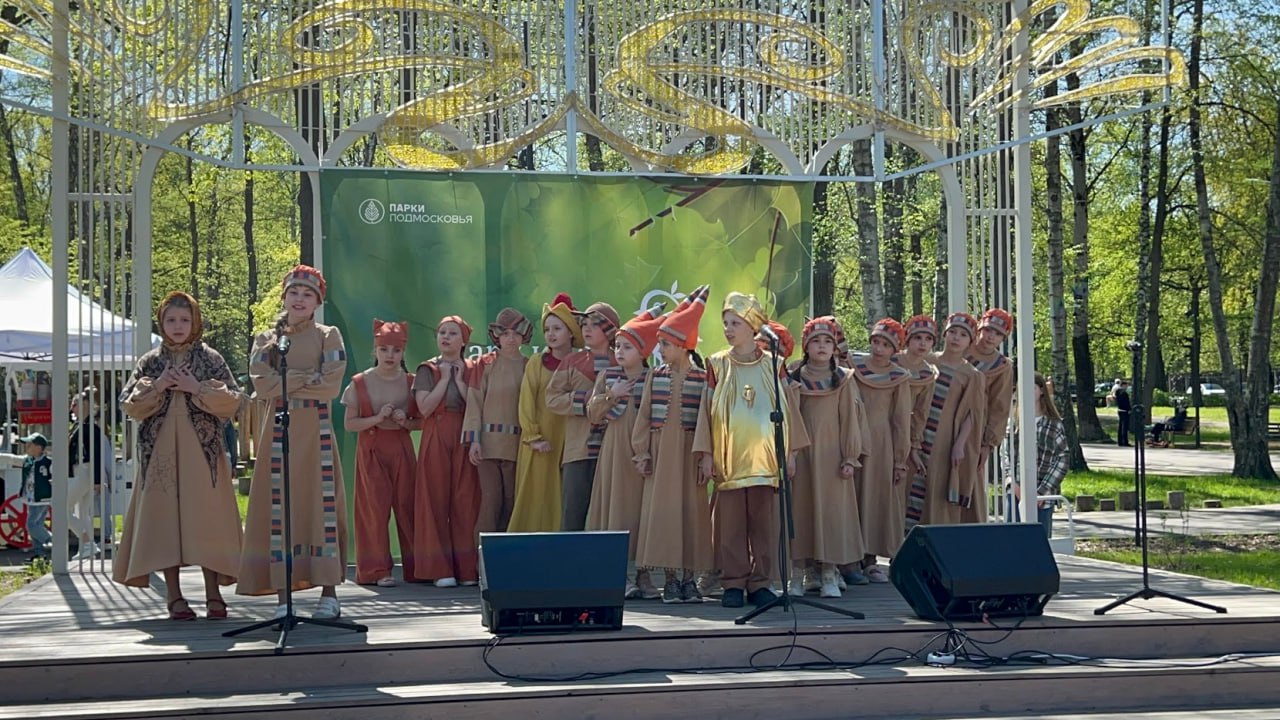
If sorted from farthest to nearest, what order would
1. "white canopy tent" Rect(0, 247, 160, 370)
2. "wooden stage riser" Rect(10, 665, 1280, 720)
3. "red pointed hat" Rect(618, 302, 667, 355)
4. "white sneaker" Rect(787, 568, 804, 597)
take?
"white canopy tent" Rect(0, 247, 160, 370) → "white sneaker" Rect(787, 568, 804, 597) → "red pointed hat" Rect(618, 302, 667, 355) → "wooden stage riser" Rect(10, 665, 1280, 720)

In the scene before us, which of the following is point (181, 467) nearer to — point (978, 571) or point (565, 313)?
point (565, 313)

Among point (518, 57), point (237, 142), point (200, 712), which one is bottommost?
point (200, 712)

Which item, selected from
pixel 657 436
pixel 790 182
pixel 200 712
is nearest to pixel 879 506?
pixel 657 436

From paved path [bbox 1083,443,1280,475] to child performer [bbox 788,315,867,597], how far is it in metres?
14.1

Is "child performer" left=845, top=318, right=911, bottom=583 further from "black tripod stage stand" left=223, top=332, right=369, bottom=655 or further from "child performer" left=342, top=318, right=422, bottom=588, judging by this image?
"black tripod stage stand" left=223, top=332, right=369, bottom=655

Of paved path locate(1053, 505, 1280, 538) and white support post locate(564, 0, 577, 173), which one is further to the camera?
paved path locate(1053, 505, 1280, 538)

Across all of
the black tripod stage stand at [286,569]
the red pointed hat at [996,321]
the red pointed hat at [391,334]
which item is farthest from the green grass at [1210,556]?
the black tripod stage stand at [286,569]

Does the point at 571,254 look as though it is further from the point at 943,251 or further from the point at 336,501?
the point at 943,251

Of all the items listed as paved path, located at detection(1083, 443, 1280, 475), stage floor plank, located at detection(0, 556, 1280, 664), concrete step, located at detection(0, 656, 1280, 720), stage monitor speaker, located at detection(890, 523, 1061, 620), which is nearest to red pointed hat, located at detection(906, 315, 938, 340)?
stage floor plank, located at detection(0, 556, 1280, 664)

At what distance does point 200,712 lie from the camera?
20.1 feet

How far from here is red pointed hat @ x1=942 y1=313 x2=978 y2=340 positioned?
9.16m

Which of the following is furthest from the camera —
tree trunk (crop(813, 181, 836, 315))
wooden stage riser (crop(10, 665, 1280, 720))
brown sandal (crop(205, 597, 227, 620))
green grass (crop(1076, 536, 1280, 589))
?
tree trunk (crop(813, 181, 836, 315))

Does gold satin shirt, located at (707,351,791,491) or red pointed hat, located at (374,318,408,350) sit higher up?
red pointed hat, located at (374,318,408,350)

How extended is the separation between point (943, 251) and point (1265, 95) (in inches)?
230
